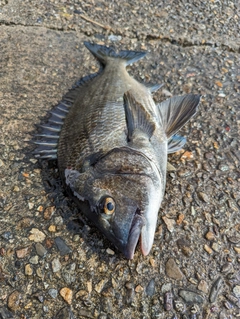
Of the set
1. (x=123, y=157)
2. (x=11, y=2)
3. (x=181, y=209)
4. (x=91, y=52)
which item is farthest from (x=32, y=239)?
(x=11, y=2)

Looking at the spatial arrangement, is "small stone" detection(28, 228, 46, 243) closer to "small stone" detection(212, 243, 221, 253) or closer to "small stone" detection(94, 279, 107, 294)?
"small stone" detection(94, 279, 107, 294)

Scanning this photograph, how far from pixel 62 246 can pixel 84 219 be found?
240 mm

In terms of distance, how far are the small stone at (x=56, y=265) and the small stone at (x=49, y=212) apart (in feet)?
1.08

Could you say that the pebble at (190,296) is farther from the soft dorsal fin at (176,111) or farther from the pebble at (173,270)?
the soft dorsal fin at (176,111)

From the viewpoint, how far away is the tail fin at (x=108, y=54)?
3666 mm

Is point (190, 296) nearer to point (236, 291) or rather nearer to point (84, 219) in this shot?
point (236, 291)

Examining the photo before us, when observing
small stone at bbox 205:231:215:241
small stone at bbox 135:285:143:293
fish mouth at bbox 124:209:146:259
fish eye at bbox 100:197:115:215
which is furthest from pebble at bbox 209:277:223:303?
fish eye at bbox 100:197:115:215

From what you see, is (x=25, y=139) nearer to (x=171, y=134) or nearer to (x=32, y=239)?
(x=32, y=239)

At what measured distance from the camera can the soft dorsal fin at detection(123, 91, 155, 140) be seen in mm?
2703

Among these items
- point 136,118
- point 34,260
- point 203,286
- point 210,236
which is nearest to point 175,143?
point 136,118

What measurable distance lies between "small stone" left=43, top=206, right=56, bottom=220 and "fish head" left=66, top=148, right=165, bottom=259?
0.89 ft

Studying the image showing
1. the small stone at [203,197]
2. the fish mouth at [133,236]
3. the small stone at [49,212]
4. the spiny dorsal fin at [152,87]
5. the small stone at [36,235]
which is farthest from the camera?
the spiny dorsal fin at [152,87]

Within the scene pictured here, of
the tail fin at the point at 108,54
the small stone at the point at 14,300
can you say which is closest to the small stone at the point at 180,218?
the small stone at the point at 14,300

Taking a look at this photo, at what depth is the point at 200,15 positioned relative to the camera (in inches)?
177
